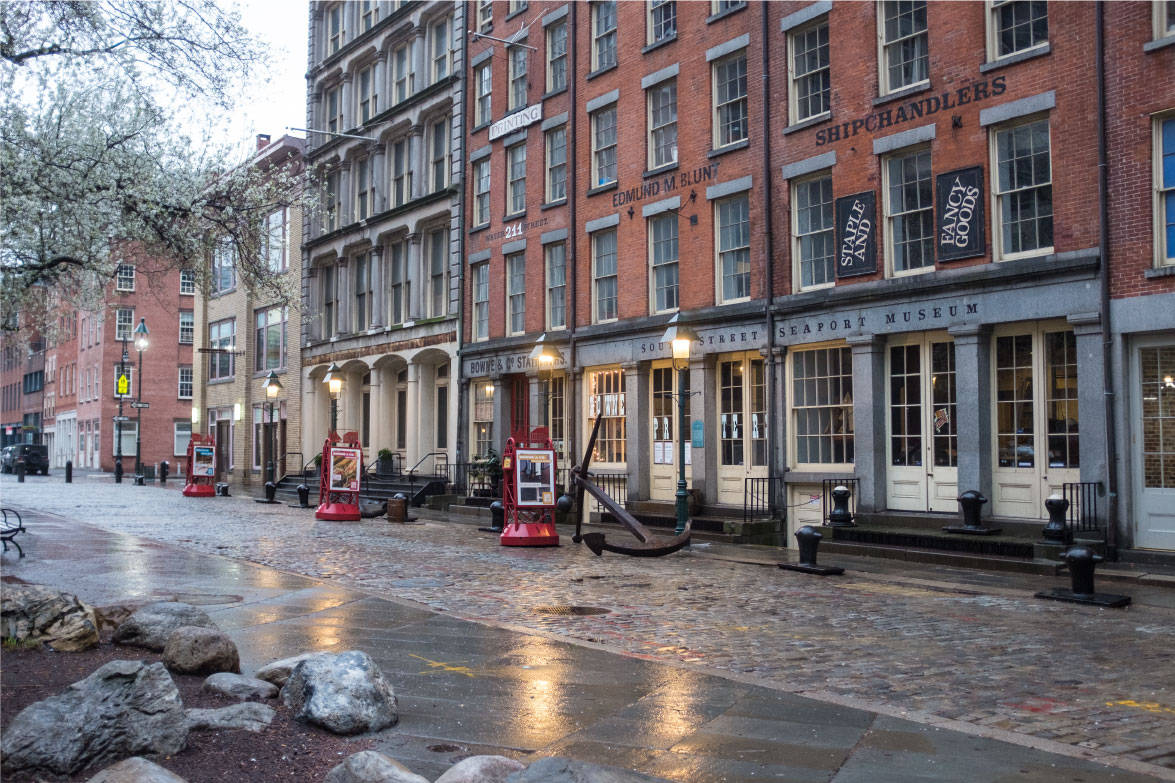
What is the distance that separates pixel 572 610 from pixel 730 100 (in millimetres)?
14269

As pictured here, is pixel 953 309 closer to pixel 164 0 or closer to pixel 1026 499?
pixel 1026 499

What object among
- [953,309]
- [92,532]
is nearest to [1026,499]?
[953,309]

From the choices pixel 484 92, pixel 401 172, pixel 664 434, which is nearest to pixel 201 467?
pixel 401 172

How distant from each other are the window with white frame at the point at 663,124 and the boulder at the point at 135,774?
67.1ft

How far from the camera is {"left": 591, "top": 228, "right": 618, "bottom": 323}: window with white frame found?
2553 centimetres

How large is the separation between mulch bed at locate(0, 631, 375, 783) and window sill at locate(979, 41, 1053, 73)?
50.6 ft

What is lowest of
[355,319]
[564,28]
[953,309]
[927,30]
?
[953,309]

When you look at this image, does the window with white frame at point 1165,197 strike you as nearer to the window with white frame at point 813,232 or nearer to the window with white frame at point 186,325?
the window with white frame at point 813,232

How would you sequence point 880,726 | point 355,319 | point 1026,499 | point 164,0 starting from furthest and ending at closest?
point 355,319
point 1026,499
point 164,0
point 880,726

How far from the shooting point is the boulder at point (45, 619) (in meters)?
6.99

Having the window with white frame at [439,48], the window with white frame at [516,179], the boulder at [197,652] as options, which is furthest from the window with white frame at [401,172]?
the boulder at [197,652]

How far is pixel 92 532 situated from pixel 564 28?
17232 millimetres

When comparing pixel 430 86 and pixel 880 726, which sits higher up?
pixel 430 86

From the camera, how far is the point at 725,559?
17.3 meters
